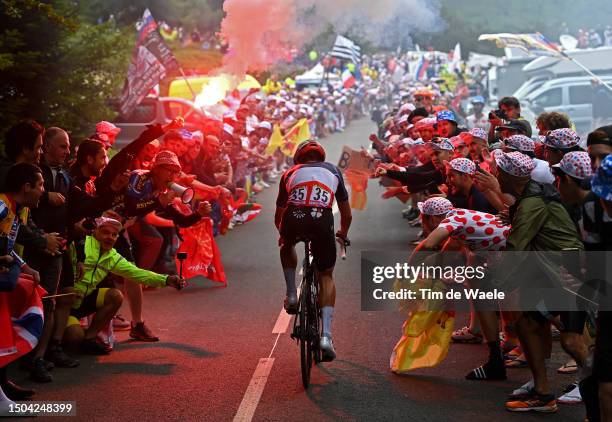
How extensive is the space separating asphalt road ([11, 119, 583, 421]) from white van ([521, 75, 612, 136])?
651 inches

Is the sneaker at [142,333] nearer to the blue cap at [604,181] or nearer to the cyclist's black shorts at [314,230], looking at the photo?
the cyclist's black shorts at [314,230]

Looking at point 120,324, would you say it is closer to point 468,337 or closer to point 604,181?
point 468,337

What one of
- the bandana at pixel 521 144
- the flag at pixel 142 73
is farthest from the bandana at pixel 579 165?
the flag at pixel 142 73

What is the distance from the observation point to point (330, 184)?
→ 823cm

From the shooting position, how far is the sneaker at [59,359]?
8531mm

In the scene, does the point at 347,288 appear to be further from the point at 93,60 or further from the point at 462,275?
the point at 93,60

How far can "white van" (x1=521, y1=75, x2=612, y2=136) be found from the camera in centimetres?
2659

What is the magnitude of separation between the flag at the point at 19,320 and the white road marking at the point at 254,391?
60.2 inches

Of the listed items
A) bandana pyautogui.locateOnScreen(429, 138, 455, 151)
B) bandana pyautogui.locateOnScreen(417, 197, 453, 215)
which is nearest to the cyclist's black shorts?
bandana pyautogui.locateOnScreen(417, 197, 453, 215)

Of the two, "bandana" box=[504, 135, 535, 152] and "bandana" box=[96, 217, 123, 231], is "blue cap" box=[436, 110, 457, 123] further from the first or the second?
"bandana" box=[96, 217, 123, 231]

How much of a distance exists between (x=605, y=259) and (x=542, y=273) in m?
1.18

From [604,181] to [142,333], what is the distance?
529 cm

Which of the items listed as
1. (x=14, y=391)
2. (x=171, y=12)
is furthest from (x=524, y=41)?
(x=171, y=12)

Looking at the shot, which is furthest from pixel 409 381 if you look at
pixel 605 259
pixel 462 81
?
pixel 462 81
